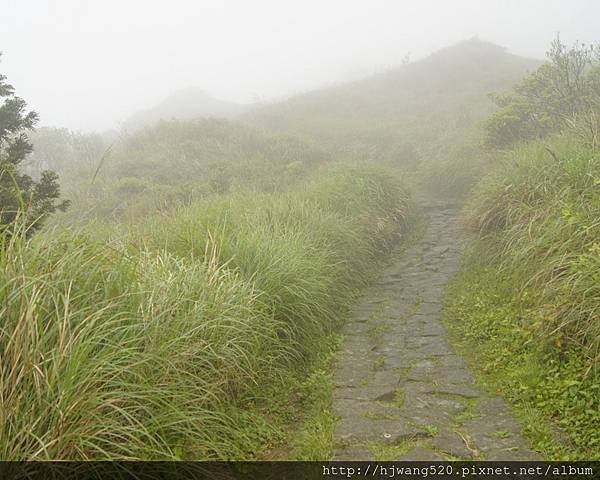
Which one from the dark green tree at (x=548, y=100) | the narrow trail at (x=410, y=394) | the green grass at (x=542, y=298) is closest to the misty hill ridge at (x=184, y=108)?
the dark green tree at (x=548, y=100)

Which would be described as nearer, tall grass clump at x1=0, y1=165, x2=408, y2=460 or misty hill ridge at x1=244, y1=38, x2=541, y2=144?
tall grass clump at x1=0, y1=165, x2=408, y2=460

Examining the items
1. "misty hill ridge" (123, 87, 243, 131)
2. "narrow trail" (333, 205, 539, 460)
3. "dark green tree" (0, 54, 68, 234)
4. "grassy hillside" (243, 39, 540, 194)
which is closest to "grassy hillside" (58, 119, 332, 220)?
"grassy hillside" (243, 39, 540, 194)

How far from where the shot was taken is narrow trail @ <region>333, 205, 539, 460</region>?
363 cm

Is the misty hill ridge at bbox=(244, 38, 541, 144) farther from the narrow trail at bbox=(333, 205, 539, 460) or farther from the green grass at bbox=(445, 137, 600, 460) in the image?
the narrow trail at bbox=(333, 205, 539, 460)

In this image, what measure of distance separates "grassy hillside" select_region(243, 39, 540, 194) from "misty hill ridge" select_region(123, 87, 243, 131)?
879 cm

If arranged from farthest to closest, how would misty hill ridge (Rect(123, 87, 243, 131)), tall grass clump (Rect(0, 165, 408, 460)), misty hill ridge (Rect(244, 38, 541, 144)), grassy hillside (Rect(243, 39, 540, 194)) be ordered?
misty hill ridge (Rect(123, 87, 243, 131)), misty hill ridge (Rect(244, 38, 541, 144)), grassy hillside (Rect(243, 39, 540, 194)), tall grass clump (Rect(0, 165, 408, 460))

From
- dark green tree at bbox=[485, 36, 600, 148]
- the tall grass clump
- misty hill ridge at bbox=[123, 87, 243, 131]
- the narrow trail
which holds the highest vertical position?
misty hill ridge at bbox=[123, 87, 243, 131]

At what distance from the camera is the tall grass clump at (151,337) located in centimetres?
273

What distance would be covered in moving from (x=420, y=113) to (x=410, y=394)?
21478 millimetres

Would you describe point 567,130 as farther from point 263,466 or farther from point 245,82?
point 245,82

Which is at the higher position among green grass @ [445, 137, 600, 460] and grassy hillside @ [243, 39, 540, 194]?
grassy hillside @ [243, 39, 540, 194]

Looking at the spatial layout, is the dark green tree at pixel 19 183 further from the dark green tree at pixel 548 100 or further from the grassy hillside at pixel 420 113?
Result: the grassy hillside at pixel 420 113

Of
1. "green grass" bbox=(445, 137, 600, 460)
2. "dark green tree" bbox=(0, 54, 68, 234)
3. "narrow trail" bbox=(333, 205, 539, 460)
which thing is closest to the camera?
"narrow trail" bbox=(333, 205, 539, 460)

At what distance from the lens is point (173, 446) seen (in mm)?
3217
